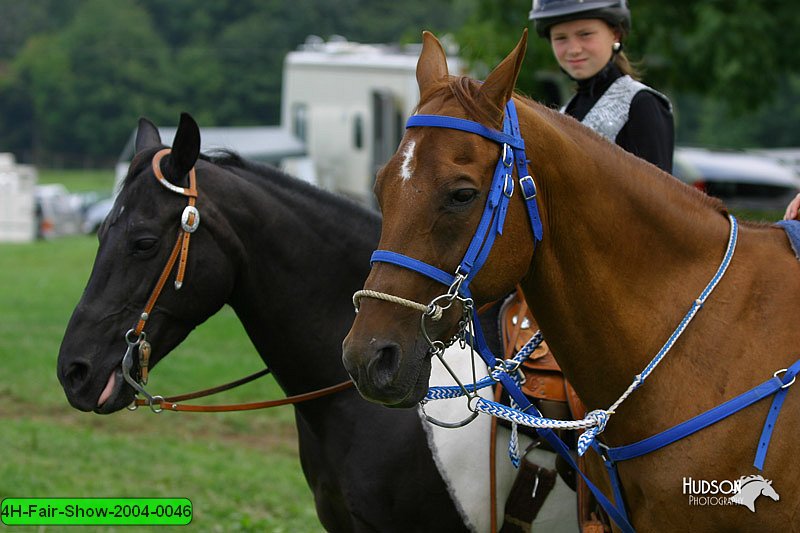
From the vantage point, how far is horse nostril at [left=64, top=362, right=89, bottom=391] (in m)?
3.62

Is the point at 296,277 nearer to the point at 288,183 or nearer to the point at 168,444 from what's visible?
the point at 288,183

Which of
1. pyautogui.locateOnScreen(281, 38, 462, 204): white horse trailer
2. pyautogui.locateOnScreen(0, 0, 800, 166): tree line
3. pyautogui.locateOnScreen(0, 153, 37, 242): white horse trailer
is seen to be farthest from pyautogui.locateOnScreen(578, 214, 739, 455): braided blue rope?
pyautogui.locateOnScreen(0, 0, 800, 166): tree line

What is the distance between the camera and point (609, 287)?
2.90 m

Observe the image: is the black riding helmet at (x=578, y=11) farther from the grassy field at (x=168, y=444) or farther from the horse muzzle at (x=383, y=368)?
the grassy field at (x=168, y=444)

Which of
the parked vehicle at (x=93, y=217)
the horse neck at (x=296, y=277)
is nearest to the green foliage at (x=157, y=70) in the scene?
the parked vehicle at (x=93, y=217)

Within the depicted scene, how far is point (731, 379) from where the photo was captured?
2.84 m

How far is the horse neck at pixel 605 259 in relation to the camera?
9.34 feet

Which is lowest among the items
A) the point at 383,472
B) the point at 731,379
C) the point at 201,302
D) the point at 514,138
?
the point at 383,472

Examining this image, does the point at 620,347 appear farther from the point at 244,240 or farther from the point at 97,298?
the point at 97,298

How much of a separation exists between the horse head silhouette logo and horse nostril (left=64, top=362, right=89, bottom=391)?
7.68ft

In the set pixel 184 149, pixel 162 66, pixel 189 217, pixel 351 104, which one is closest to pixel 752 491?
pixel 189 217

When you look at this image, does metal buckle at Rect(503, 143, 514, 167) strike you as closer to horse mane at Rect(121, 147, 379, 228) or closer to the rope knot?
the rope knot

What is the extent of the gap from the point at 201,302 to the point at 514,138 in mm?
1622

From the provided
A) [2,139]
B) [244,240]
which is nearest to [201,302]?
[244,240]
